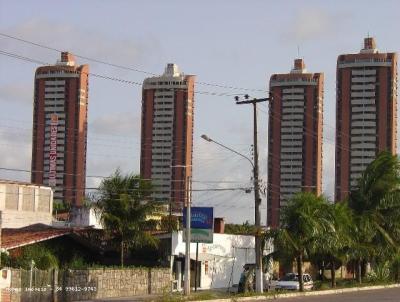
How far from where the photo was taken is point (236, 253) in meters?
50.5

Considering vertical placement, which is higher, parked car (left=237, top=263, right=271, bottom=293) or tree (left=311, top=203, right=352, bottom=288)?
tree (left=311, top=203, right=352, bottom=288)

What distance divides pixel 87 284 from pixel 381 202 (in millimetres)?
Answer: 24700

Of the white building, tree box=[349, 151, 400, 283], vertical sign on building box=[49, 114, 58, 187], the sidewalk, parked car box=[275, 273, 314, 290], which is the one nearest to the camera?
the sidewalk

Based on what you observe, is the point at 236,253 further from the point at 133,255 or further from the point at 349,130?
the point at 349,130

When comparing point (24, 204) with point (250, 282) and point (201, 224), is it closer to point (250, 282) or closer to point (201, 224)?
point (250, 282)

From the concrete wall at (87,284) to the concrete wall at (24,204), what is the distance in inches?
692

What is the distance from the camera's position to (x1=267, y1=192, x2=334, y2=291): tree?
40.5 m

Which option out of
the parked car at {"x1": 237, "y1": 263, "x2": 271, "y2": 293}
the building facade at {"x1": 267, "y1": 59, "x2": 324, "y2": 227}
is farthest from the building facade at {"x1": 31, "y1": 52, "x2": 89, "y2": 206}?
the parked car at {"x1": 237, "y1": 263, "x2": 271, "y2": 293}

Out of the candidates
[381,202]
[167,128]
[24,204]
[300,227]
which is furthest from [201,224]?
[167,128]

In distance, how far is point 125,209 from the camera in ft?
131

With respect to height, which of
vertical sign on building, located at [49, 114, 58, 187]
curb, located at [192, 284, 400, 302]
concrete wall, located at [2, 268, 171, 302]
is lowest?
curb, located at [192, 284, 400, 302]

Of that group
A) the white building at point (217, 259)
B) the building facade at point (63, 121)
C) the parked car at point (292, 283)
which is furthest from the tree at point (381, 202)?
the building facade at point (63, 121)

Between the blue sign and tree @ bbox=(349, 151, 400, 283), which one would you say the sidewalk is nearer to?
tree @ bbox=(349, 151, 400, 283)

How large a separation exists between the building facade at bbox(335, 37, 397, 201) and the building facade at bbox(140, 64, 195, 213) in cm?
1316
